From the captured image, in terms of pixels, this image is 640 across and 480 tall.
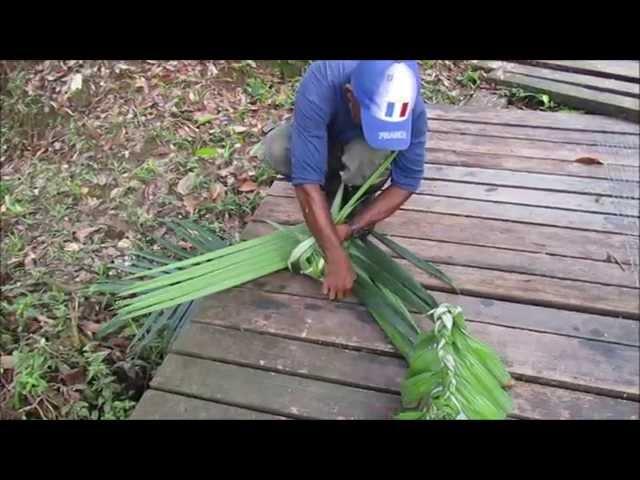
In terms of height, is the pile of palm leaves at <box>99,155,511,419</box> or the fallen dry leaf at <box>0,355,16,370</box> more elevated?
the pile of palm leaves at <box>99,155,511,419</box>

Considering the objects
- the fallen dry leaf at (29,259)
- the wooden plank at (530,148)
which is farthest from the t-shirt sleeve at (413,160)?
the fallen dry leaf at (29,259)

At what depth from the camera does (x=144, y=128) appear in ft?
10.1

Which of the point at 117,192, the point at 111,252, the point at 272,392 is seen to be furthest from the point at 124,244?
the point at 272,392

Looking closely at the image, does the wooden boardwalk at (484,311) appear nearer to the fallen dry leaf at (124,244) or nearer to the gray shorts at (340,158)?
the gray shorts at (340,158)

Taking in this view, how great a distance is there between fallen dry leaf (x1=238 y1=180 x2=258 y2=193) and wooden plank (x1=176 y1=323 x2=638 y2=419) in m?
1.01

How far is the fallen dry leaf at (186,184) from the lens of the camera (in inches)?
109

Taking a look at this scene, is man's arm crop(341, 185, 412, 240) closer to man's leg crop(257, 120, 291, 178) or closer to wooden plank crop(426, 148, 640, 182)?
man's leg crop(257, 120, 291, 178)

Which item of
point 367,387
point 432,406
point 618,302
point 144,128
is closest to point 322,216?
point 367,387

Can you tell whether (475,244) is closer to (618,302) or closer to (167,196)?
(618,302)

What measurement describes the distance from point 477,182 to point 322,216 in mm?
953

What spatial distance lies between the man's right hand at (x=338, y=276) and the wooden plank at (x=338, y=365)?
0.63 ft

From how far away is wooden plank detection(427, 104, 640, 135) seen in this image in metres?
2.87

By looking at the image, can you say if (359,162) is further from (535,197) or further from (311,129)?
(535,197)

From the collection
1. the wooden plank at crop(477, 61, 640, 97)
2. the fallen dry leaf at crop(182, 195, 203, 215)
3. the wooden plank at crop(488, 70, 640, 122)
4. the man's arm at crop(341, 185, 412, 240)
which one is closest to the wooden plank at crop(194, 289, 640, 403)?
the man's arm at crop(341, 185, 412, 240)
